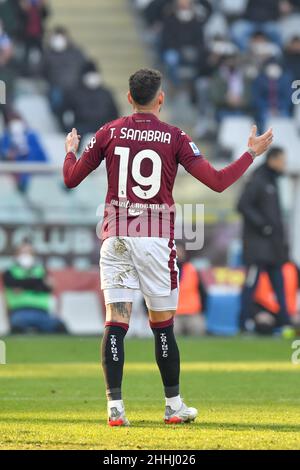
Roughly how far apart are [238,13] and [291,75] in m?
3.51

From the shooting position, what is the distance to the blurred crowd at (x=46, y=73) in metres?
23.0

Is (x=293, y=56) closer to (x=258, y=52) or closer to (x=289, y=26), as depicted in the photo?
(x=258, y=52)

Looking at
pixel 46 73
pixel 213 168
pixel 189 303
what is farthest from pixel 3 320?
pixel 213 168

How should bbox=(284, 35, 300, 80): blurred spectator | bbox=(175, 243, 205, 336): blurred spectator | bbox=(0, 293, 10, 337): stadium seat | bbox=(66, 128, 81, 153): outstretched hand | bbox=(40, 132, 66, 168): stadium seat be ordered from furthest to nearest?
1. bbox=(284, 35, 300, 80): blurred spectator
2. bbox=(40, 132, 66, 168): stadium seat
3. bbox=(175, 243, 205, 336): blurred spectator
4. bbox=(0, 293, 10, 337): stadium seat
5. bbox=(66, 128, 81, 153): outstretched hand

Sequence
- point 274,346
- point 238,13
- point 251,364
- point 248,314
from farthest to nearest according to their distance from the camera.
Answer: point 238,13 < point 248,314 < point 274,346 < point 251,364

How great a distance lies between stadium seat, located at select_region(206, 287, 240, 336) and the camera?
19.2 meters

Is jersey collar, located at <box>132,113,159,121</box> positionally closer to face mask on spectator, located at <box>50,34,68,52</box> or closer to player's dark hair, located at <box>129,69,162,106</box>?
player's dark hair, located at <box>129,69,162,106</box>

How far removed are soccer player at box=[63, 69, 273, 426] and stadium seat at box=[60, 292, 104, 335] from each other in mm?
10206

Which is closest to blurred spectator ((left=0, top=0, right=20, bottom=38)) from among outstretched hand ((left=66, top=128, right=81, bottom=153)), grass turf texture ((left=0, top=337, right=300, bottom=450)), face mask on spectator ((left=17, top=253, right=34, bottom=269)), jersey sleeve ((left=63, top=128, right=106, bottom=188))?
face mask on spectator ((left=17, top=253, right=34, bottom=269))

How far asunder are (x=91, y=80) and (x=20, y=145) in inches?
119

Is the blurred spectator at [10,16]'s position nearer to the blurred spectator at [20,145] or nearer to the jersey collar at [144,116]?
the blurred spectator at [20,145]

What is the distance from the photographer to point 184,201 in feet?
64.9
